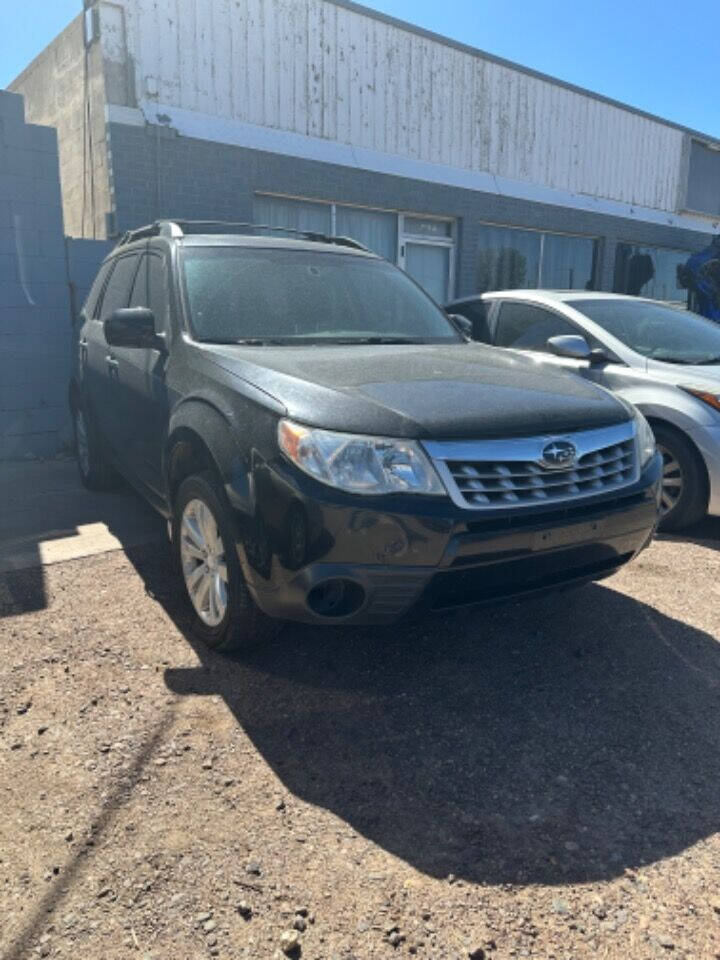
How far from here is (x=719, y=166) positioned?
49.9 feet

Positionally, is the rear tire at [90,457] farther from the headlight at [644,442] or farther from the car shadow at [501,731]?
the headlight at [644,442]

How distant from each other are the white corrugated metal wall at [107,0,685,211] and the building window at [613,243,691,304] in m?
1.01

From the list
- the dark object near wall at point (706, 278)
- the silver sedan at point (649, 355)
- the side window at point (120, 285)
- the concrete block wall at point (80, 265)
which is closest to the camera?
the side window at point (120, 285)

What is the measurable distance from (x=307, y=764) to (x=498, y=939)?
32.3 inches

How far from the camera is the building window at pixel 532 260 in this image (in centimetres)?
1105

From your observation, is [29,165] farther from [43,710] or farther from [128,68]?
[43,710]

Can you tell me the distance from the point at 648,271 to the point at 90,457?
39.0 ft

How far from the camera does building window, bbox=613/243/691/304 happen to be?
523 inches

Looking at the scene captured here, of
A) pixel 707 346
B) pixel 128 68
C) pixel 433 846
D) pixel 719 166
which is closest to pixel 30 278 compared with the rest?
pixel 128 68

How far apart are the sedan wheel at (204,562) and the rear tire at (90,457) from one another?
2.16 metres

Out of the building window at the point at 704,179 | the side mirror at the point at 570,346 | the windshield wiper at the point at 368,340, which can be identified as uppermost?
the building window at the point at 704,179

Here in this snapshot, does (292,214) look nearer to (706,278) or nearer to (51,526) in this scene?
(51,526)

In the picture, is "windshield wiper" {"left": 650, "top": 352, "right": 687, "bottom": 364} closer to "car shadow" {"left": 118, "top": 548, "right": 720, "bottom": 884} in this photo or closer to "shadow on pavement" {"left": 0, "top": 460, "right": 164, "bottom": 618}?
"car shadow" {"left": 118, "top": 548, "right": 720, "bottom": 884}

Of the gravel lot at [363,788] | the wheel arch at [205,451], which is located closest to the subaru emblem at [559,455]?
the gravel lot at [363,788]
